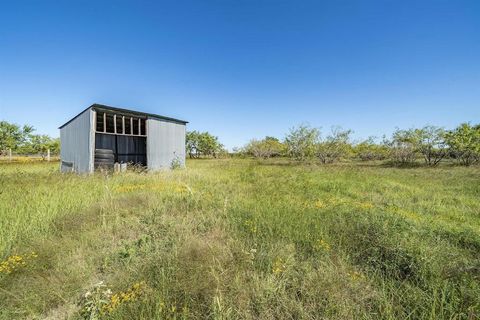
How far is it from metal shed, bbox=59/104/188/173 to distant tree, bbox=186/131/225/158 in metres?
30.2

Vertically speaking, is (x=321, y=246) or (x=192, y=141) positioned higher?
(x=192, y=141)

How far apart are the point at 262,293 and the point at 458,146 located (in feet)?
91.4

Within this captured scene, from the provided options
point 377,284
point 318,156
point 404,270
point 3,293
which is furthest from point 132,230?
point 318,156

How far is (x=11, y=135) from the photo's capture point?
106ft

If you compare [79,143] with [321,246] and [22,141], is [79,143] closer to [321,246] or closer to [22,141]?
[321,246]

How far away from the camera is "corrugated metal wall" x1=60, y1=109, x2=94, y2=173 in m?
10.7

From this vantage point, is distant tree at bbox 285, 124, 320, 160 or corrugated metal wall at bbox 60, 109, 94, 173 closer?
corrugated metal wall at bbox 60, 109, 94, 173

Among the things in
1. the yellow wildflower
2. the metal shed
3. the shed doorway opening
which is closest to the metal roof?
the metal shed

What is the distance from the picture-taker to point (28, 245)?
323 centimetres

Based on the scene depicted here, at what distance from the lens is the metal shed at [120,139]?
35.8 feet

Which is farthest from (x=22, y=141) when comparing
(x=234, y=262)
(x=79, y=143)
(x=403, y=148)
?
(x=403, y=148)

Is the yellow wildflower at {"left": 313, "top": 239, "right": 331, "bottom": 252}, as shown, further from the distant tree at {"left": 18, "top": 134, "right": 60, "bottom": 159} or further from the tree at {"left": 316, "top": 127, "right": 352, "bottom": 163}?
the distant tree at {"left": 18, "top": 134, "right": 60, "bottom": 159}

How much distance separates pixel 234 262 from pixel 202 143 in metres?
45.4

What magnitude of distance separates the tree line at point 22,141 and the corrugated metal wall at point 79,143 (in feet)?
94.7
